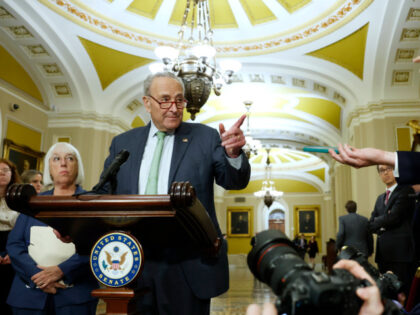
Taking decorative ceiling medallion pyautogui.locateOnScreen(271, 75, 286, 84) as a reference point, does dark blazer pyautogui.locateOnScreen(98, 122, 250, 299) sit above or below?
below

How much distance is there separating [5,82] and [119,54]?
2.09 m

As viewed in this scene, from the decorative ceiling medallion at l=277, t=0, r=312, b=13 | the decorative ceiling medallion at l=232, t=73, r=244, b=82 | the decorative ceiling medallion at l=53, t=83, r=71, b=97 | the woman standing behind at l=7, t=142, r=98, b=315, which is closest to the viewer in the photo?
the woman standing behind at l=7, t=142, r=98, b=315

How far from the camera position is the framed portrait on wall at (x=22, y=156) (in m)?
6.99

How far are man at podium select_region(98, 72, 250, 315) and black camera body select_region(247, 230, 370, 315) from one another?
59 centimetres

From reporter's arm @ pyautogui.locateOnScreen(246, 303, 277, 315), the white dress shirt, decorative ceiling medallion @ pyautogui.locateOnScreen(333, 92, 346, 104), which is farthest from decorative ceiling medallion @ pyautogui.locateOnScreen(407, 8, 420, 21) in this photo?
reporter's arm @ pyautogui.locateOnScreen(246, 303, 277, 315)

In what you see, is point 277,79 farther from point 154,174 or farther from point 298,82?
point 154,174

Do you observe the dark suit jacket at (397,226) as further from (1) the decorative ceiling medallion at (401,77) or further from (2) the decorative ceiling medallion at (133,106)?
(2) the decorative ceiling medallion at (133,106)

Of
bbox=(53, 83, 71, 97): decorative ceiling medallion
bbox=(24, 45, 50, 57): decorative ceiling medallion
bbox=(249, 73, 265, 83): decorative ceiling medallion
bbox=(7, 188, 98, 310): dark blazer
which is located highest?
bbox=(249, 73, 265, 83): decorative ceiling medallion

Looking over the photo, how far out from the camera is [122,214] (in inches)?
43.0

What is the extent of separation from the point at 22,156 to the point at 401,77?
7059 mm

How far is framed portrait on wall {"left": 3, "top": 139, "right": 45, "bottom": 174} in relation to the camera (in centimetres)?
699

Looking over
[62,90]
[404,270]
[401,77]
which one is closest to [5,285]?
[404,270]

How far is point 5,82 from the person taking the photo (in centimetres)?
694

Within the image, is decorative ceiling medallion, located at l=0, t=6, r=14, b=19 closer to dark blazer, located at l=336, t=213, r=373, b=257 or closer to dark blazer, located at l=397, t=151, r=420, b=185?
dark blazer, located at l=336, t=213, r=373, b=257
